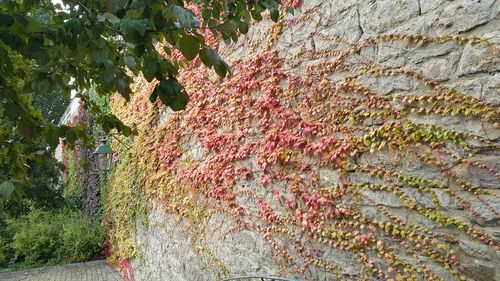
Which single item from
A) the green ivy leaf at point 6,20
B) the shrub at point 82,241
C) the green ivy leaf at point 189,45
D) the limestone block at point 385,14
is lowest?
the shrub at point 82,241

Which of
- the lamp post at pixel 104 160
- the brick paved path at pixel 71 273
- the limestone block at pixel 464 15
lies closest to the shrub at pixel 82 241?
the brick paved path at pixel 71 273

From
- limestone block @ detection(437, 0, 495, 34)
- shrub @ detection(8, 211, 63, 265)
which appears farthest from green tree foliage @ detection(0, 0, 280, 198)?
shrub @ detection(8, 211, 63, 265)

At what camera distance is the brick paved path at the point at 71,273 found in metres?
7.24

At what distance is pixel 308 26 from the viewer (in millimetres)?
3123

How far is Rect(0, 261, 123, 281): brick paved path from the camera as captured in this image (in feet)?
23.8

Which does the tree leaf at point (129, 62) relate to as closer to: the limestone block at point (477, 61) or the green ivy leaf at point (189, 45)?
the green ivy leaf at point (189, 45)

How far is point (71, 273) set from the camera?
762 centimetres

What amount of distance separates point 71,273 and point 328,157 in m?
6.52

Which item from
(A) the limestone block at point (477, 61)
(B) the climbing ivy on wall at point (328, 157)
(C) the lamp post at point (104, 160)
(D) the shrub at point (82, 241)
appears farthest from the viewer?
(D) the shrub at point (82, 241)

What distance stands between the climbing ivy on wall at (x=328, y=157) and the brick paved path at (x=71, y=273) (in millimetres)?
3446

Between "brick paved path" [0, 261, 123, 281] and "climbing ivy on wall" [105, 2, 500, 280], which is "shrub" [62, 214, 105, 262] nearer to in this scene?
"brick paved path" [0, 261, 123, 281]

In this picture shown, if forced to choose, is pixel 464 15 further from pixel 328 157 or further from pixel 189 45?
pixel 189 45

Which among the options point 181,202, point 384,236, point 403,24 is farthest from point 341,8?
point 181,202

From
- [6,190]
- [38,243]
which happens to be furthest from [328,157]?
[38,243]
